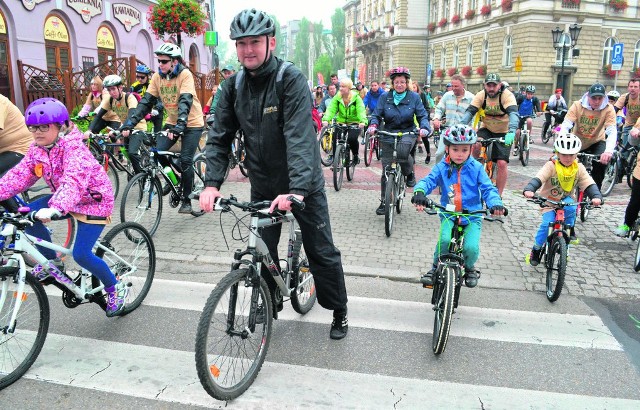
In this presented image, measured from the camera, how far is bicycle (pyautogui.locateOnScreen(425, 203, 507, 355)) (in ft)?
11.8

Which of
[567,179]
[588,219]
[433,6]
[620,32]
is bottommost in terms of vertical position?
[588,219]

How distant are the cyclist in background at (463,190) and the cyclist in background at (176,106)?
368 centimetres

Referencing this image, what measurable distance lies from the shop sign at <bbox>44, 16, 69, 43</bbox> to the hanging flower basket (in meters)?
37.8

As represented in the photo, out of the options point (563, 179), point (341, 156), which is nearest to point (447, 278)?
point (563, 179)

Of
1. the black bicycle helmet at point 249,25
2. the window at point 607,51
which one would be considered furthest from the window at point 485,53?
the black bicycle helmet at point 249,25

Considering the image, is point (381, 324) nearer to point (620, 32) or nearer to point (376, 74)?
point (620, 32)

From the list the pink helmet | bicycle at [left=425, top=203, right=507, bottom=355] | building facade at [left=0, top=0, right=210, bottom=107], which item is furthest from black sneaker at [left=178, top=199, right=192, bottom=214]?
building facade at [left=0, top=0, right=210, bottom=107]

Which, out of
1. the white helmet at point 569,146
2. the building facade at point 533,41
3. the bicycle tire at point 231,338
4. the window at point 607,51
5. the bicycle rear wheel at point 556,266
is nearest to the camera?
the bicycle tire at point 231,338

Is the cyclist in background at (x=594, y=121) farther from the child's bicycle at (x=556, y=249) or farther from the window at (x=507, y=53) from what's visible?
the window at (x=507, y=53)

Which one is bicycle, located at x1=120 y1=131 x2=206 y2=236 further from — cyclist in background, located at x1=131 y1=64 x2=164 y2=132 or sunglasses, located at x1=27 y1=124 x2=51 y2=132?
sunglasses, located at x1=27 y1=124 x2=51 y2=132

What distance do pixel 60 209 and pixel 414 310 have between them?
9.35 feet

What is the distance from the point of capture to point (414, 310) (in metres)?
4.50

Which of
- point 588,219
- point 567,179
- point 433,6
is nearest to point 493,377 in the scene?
point 567,179

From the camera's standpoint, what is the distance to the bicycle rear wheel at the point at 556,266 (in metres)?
4.56
